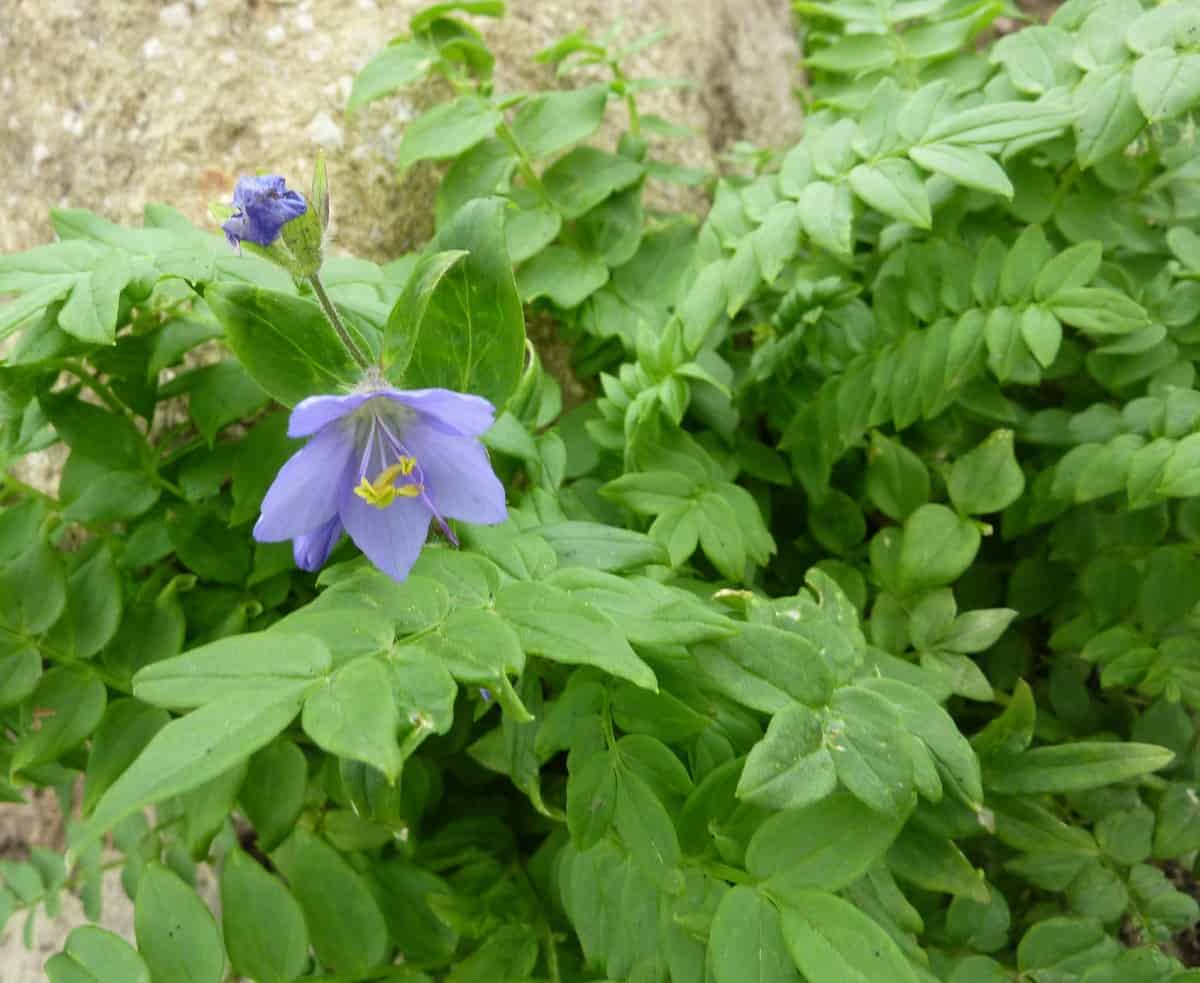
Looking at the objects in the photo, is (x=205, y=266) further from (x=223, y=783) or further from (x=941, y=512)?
(x=941, y=512)

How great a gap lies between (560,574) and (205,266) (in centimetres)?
59

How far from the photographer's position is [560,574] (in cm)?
113

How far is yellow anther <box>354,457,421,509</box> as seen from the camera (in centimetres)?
113

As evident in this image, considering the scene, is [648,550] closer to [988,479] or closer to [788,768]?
[788,768]

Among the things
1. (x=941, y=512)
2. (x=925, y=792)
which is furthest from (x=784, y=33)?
(x=925, y=792)

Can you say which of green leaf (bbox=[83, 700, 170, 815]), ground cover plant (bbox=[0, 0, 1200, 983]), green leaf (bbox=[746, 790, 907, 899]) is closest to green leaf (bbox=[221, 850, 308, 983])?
ground cover plant (bbox=[0, 0, 1200, 983])

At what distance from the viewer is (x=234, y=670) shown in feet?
3.03

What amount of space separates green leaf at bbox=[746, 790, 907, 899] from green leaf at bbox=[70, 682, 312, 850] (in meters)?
0.53

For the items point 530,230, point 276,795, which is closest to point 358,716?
point 276,795

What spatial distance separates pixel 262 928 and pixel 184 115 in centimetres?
151

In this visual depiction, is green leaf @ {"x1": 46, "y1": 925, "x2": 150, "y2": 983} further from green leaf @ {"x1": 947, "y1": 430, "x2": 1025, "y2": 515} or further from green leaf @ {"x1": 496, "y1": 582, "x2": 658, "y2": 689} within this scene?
green leaf @ {"x1": 947, "y1": 430, "x2": 1025, "y2": 515}

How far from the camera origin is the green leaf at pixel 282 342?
1034 millimetres

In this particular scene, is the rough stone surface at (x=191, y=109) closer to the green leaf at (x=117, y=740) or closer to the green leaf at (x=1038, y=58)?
the green leaf at (x=117, y=740)

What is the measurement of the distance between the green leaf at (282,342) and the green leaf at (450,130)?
2.49ft
